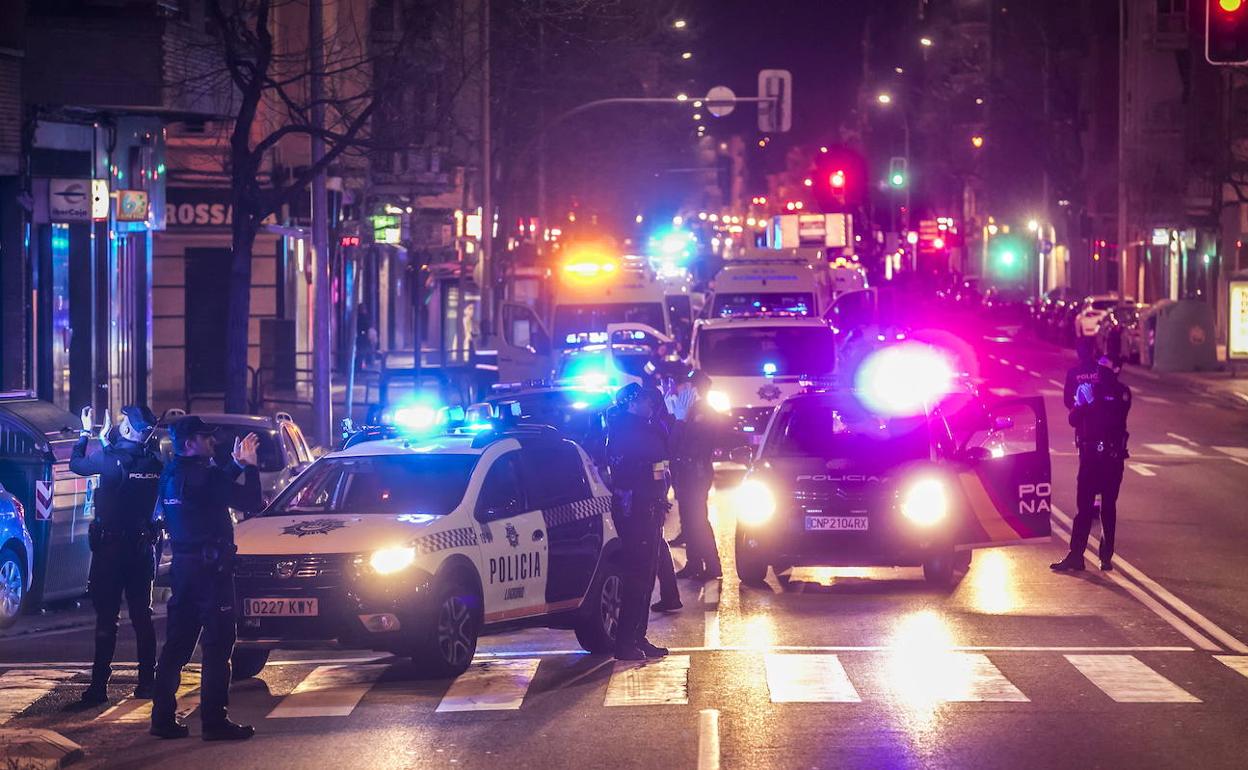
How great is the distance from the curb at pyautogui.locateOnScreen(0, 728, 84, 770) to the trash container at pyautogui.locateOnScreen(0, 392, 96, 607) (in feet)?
18.7

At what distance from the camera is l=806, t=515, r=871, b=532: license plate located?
16703 mm

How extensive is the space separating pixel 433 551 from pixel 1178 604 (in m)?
6.29

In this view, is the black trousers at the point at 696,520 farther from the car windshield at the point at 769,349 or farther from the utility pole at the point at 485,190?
the utility pole at the point at 485,190

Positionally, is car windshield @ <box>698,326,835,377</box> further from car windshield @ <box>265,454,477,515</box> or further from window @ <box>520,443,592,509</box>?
car windshield @ <box>265,454,477,515</box>

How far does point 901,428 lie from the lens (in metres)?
17.1

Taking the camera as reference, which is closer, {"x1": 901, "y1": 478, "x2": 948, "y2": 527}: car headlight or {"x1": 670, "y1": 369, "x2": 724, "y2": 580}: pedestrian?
{"x1": 901, "y1": 478, "x2": 948, "y2": 527}: car headlight

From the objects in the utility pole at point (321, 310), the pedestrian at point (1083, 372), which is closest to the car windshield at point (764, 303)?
the utility pole at point (321, 310)

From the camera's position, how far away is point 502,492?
1385 cm

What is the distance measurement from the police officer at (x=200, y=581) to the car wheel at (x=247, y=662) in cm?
193

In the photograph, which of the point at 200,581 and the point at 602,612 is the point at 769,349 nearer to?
the point at 602,612

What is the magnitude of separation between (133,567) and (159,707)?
141 cm

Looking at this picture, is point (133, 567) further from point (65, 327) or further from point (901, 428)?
point (65, 327)

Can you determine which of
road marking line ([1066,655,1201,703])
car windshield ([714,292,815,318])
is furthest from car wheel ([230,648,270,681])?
car windshield ([714,292,815,318])

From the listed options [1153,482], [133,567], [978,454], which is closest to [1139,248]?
[1153,482]
